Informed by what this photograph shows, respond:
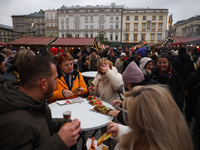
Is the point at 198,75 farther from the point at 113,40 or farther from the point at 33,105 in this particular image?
the point at 113,40

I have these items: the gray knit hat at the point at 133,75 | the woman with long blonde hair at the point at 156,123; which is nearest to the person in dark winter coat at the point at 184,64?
the gray knit hat at the point at 133,75

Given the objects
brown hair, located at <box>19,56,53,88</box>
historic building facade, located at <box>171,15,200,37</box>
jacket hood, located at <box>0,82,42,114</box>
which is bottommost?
jacket hood, located at <box>0,82,42,114</box>

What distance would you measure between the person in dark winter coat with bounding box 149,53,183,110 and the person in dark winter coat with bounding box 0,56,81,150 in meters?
2.37

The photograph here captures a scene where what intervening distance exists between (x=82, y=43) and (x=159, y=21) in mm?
39478

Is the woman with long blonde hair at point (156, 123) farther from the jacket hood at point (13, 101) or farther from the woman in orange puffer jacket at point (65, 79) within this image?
the woman in orange puffer jacket at point (65, 79)

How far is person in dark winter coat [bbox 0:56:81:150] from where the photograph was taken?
821mm

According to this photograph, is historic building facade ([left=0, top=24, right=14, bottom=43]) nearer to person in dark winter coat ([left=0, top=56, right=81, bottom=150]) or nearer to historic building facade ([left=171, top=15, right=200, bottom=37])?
historic building facade ([left=171, top=15, right=200, bottom=37])

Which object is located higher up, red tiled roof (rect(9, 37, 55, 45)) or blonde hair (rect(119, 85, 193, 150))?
red tiled roof (rect(9, 37, 55, 45))

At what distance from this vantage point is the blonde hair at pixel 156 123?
824mm

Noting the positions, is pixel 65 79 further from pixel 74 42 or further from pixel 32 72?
pixel 74 42

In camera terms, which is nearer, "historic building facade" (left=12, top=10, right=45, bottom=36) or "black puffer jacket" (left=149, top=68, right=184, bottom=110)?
"black puffer jacket" (left=149, top=68, right=184, bottom=110)

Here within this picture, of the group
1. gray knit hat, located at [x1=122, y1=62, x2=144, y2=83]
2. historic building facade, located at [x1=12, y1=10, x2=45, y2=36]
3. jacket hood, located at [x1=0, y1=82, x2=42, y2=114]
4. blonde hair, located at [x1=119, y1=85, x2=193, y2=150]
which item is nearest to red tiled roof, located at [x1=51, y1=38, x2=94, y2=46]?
gray knit hat, located at [x1=122, y1=62, x2=144, y2=83]

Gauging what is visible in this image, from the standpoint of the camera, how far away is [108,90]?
2.76 metres

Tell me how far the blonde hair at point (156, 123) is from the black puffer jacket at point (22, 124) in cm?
59
